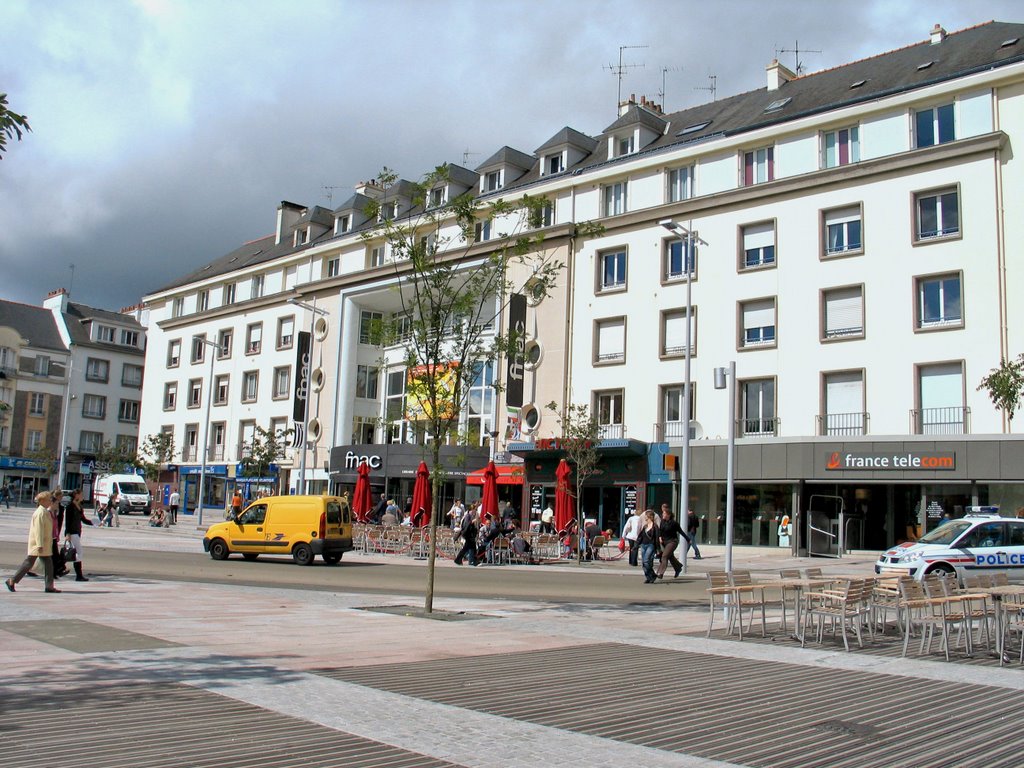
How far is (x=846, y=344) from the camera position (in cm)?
3275

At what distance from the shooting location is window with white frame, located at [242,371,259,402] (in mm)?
57156

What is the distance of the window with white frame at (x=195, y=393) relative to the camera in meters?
61.5

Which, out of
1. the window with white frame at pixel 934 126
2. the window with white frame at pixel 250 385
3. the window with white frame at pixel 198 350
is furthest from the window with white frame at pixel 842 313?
the window with white frame at pixel 198 350

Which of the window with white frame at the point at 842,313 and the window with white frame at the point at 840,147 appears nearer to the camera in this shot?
the window with white frame at the point at 842,313

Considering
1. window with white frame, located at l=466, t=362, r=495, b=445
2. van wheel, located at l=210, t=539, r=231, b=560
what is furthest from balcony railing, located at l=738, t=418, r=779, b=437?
van wheel, located at l=210, t=539, r=231, b=560

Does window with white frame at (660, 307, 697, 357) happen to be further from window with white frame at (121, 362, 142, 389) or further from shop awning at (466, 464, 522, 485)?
window with white frame at (121, 362, 142, 389)

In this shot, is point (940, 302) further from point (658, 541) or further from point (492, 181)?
point (492, 181)

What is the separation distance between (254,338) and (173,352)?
31.5 feet

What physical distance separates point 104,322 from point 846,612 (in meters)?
75.5

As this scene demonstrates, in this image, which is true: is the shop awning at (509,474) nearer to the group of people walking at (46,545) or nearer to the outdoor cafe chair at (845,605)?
the group of people walking at (46,545)

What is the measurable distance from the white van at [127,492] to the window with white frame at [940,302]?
43336 mm

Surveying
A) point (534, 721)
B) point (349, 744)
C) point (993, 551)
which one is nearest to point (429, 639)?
point (534, 721)

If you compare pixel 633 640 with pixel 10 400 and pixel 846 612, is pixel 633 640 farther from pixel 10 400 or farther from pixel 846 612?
pixel 10 400

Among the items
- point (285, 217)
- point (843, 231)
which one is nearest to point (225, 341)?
point (285, 217)
